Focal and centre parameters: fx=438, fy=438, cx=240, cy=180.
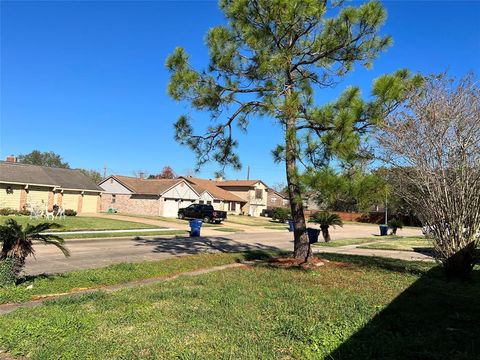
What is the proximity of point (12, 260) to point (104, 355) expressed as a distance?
4.32 m

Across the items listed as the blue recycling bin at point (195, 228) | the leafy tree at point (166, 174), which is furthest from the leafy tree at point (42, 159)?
the blue recycling bin at point (195, 228)

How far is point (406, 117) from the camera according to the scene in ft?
36.7

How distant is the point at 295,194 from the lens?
36.0ft

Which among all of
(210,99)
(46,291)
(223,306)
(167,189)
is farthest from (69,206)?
(223,306)

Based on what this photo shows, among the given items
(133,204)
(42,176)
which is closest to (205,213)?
(133,204)

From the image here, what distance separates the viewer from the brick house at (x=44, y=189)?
3488 centimetres

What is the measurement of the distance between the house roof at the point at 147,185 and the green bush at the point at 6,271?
120ft

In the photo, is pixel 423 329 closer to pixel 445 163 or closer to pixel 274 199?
pixel 445 163

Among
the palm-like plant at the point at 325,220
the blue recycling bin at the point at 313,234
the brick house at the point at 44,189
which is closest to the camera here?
the blue recycling bin at the point at 313,234

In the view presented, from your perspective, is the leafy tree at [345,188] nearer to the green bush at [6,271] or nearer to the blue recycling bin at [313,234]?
the green bush at [6,271]

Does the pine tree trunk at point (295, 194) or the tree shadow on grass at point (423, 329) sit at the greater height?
the pine tree trunk at point (295, 194)

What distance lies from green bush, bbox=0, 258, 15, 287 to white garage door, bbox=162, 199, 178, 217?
122ft

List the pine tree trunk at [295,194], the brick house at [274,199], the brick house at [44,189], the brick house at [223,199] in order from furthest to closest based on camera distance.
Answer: the brick house at [274,199] → the brick house at [223,199] → the brick house at [44,189] → the pine tree trunk at [295,194]

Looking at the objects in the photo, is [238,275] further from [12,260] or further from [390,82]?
[390,82]
